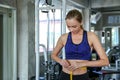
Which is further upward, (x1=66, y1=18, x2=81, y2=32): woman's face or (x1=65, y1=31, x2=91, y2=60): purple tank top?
(x1=66, y1=18, x2=81, y2=32): woman's face

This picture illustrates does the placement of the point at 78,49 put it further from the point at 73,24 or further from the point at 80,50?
the point at 73,24

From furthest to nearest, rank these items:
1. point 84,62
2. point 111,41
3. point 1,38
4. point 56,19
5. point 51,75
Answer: point 111,41, point 56,19, point 1,38, point 51,75, point 84,62

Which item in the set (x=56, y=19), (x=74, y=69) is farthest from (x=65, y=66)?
(x=56, y=19)

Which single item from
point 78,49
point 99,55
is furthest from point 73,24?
point 99,55

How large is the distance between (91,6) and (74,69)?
5.44 m

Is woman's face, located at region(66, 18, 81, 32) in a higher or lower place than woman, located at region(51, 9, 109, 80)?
higher

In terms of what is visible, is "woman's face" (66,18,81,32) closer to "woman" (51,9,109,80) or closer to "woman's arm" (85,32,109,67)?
"woman" (51,9,109,80)

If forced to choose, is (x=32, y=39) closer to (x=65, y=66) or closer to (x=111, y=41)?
(x=111, y=41)

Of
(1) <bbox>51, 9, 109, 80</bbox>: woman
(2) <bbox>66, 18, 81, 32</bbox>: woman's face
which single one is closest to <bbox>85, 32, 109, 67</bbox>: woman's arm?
(1) <bbox>51, 9, 109, 80</bbox>: woman

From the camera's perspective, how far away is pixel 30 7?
4.69 metres

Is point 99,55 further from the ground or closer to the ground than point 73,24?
closer to the ground

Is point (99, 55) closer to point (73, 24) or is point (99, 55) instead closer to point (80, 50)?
point (80, 50)

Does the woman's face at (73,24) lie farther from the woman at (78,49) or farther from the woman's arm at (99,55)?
the woman's arm at (99,55)

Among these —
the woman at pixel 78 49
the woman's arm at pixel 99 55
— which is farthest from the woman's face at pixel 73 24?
the woman's arm at pixel 99 55
